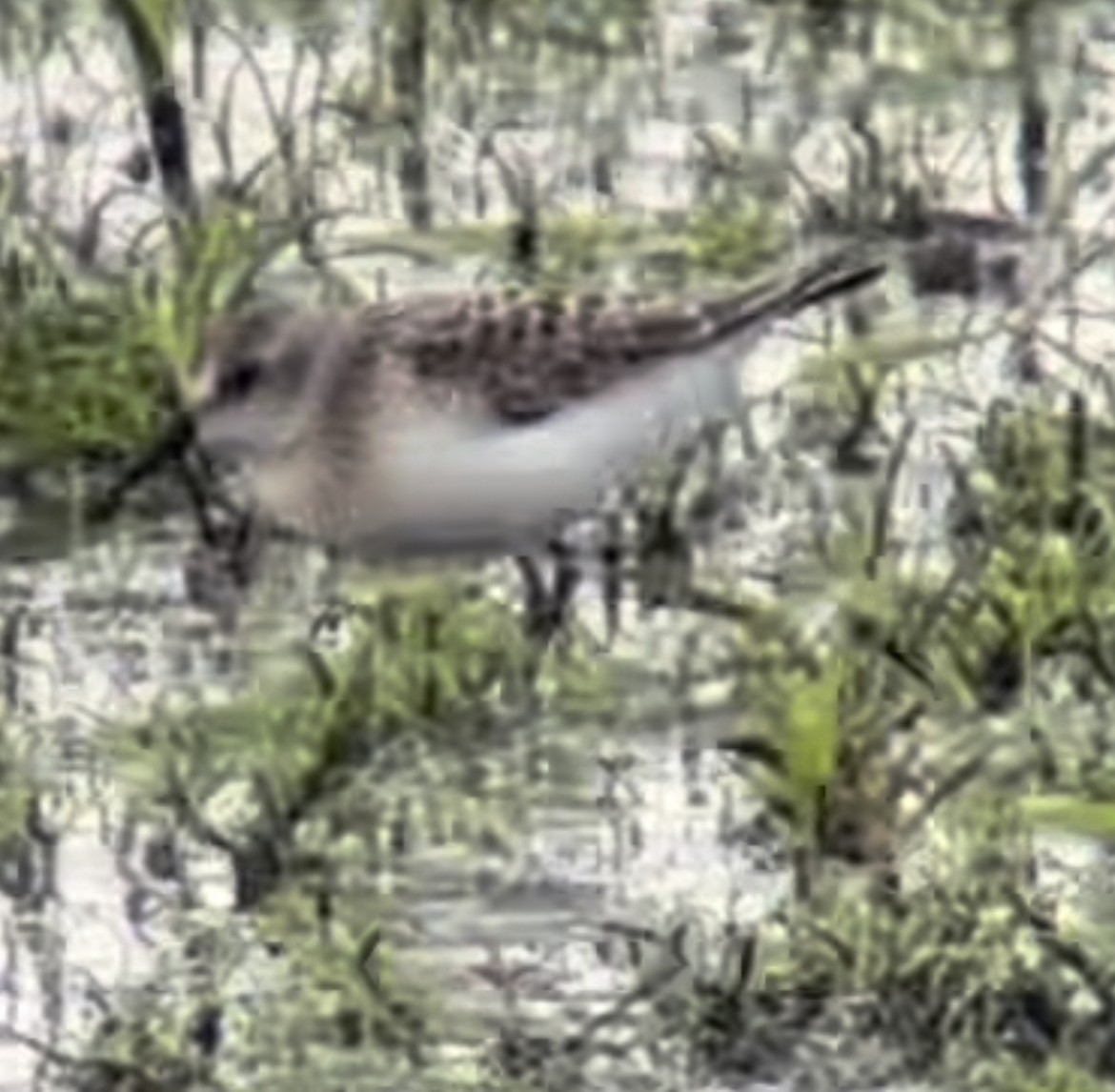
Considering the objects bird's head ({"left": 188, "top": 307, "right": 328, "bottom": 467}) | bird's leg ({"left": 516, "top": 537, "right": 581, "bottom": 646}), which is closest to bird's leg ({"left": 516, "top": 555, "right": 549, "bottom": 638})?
bird's leg ({"left": 516, "top": 537, "right": 581, "bottom": 646})

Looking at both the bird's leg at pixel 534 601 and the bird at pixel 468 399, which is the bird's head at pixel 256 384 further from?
the bird's leg at pixel 534 601

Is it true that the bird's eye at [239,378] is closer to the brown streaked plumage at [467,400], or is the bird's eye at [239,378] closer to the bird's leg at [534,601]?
the brown streaked plumage at [467,400]

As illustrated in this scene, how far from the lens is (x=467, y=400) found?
83 cm

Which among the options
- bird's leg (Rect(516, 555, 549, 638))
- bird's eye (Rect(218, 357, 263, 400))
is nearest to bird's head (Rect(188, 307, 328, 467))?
bird's eye (Rect(218, 357, 263, 400))

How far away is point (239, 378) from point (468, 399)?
9 cm

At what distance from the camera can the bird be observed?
830 mm

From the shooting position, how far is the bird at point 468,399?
2.72ft

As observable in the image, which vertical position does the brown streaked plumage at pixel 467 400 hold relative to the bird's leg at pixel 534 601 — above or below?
above

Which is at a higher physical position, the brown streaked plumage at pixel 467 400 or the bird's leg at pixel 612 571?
the brown streaked plumage at pixel 467 400

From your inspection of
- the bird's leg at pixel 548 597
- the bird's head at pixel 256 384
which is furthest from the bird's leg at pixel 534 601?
the bird's head at pixel 256 384

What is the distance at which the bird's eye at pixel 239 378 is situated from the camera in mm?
852

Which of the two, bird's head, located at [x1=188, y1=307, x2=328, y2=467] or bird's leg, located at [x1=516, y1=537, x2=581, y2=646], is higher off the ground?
bird's head, located at [x1=188, y1=307, x2=328, y2=467]

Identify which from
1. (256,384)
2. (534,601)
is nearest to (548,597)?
(534,601)

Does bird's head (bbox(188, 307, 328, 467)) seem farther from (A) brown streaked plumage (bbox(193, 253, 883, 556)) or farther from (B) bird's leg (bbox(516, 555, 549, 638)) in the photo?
(B) bird's leg (bbox(516, 555, 549, 638))
